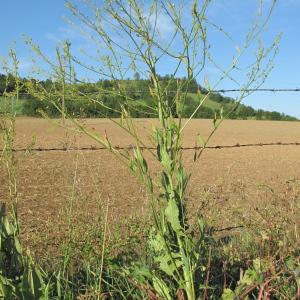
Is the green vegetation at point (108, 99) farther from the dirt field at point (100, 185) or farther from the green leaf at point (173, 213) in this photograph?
Answer: the green leaf at point (173, 213)

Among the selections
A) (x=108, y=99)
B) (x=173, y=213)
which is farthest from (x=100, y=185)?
(x=173, y=213)

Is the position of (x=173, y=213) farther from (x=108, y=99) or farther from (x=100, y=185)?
(x=100, y=185)

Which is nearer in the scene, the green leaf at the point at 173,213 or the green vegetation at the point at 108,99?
the green leaf at the point at 173,213

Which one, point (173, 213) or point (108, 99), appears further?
point (108, 99)

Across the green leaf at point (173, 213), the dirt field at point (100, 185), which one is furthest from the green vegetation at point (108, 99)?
the green leaf at point (173, 213)

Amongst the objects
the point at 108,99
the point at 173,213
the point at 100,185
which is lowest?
the point at 100,185

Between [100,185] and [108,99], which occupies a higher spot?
[108,99]

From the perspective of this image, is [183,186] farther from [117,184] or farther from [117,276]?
[117,184]

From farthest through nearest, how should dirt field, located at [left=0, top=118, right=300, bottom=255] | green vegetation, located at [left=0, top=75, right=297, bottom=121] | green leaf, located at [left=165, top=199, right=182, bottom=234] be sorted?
dirt field, located at [left=0, top=118, right=300, bottom=255] < green vegetation, located at [left=0, top=75, right=297, bottom=121] < green leaf, located at [left=165, top=199, right=182, bottom=234]

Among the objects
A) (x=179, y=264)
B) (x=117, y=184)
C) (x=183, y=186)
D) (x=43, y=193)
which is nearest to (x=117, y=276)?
(x=179, y=264)

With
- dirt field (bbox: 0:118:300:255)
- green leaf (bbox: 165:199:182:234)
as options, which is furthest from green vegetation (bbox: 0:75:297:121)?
green leaf (bbox: 165:199:182:234)

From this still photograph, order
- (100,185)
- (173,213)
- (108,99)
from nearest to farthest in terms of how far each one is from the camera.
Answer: (173,213), (108,99), (100,185)

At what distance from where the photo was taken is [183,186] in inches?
112

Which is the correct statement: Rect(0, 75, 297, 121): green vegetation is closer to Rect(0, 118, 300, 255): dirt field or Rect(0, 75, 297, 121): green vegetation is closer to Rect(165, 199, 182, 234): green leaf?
Rect(0, 118, 300, 255): dirt field
